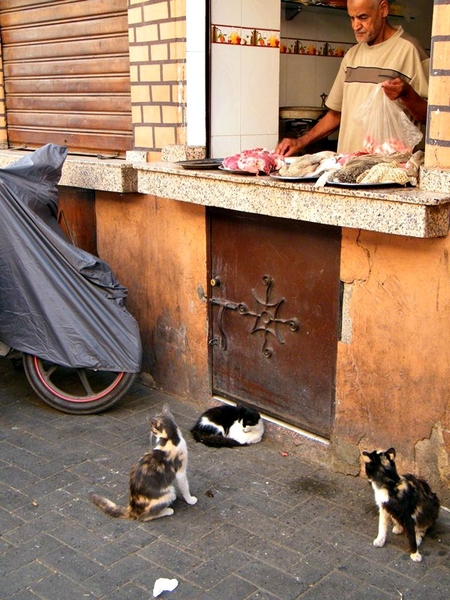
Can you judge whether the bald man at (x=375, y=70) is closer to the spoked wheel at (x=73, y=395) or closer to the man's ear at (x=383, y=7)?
the man's ear at (x=383, y=7)

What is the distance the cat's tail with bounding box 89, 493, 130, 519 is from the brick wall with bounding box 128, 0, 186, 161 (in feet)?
8.94

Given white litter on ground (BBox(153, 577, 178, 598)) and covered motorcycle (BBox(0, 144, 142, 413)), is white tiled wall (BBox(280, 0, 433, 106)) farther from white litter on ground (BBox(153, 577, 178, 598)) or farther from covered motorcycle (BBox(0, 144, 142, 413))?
white litter on ground (BBox(153, 577, 178, 598))

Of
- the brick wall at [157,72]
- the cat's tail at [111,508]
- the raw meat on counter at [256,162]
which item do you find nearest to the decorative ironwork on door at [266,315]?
the raw meat on counter at [256,162]

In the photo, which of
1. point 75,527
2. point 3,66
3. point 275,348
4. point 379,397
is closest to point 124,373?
point 275,348

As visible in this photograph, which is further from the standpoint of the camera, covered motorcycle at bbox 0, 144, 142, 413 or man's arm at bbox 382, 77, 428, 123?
covered motorcycle at bbox 0, 144, 142, 413

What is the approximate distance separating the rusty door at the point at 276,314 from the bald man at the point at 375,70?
2.68 feet

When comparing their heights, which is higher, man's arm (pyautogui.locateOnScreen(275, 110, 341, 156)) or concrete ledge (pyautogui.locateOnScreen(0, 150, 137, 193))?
man's arm (pyautogui.locateOnScreen(275, 110, 341, 156))

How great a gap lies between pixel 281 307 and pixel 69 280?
1684mm

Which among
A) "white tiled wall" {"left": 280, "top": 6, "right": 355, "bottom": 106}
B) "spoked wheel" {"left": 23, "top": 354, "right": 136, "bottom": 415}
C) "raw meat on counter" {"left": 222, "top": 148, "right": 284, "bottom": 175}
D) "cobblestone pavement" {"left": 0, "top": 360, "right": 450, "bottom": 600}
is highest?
"white tiled wall" {"left": 280, "top": 6, "right": 355, "bottom": 106}

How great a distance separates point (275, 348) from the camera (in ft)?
17.0

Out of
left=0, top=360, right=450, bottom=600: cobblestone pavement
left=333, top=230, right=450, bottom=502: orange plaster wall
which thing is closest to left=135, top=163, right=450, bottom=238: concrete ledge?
left=333, top=230, right=450, bottom=502: orange plaster wall

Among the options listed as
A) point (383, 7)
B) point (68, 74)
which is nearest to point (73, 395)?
point (68, 74)

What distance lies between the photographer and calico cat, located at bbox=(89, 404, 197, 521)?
4.14 meters

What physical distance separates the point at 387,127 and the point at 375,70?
58 centimetres
